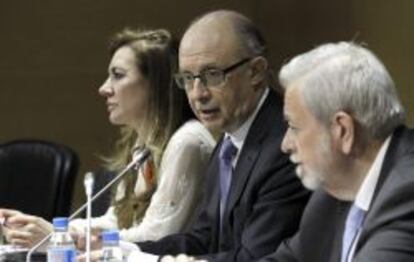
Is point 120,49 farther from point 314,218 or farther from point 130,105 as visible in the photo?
point 314,218

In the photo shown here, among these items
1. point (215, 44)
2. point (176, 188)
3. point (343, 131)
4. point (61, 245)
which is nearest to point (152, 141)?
point (176, 188)

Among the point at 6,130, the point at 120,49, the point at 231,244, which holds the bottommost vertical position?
the point at 6,130

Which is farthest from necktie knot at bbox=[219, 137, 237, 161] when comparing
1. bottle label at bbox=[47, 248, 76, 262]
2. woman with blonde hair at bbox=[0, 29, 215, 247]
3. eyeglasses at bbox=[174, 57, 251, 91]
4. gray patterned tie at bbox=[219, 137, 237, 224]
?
bottle label at bbox=[47, 248, 76, 262]

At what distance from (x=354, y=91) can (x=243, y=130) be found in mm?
930

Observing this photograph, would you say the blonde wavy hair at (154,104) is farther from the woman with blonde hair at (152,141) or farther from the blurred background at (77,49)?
the blurred background at (77,49)

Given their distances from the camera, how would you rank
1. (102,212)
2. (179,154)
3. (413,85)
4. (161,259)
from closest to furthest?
(161,259)
(179,154)
(102,212)
(413,85)

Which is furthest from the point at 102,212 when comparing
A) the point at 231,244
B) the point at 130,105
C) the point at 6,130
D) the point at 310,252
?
the point at 6,130

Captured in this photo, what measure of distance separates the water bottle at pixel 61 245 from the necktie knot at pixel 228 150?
2.08 feet

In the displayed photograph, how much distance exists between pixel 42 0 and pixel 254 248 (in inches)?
144

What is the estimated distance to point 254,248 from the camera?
2.71 metres

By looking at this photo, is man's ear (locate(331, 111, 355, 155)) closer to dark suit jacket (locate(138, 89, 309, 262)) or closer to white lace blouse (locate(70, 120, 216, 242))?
dark suit jacket (locate(138, 89, 309, 262))

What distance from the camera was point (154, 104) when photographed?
3.59m

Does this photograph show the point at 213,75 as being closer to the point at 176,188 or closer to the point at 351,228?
the point at 176,188

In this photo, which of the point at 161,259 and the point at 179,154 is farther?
the point at 179,154
